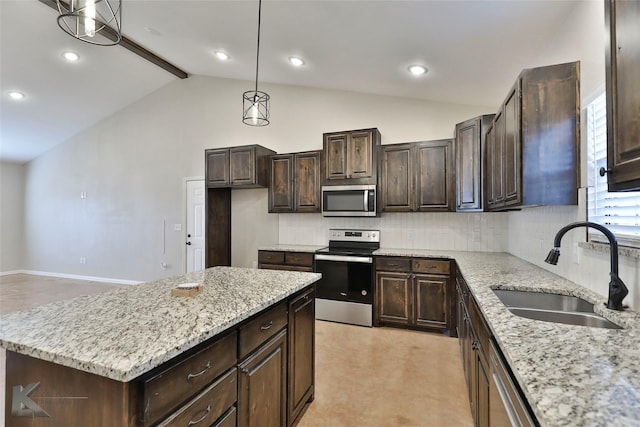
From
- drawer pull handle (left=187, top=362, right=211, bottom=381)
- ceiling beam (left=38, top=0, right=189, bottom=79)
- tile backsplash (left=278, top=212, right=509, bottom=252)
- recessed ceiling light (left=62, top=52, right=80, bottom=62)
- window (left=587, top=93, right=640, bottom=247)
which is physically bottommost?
drawer pull handle (left=187, top=362, right=211, bottom=381)

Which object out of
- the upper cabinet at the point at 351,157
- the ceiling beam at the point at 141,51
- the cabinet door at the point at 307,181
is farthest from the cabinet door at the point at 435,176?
the ceiling beam at the point at 141,51

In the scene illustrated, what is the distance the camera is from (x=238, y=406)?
1.38 m

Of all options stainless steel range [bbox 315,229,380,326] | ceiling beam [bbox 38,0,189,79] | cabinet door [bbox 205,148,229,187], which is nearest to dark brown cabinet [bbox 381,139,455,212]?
stainless steel range [bbox 315,229,380,326]

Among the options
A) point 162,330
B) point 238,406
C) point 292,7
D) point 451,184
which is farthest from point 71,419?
point 451,184

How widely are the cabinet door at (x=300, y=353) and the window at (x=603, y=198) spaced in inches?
68.0

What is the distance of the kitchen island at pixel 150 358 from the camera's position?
37.0 inches

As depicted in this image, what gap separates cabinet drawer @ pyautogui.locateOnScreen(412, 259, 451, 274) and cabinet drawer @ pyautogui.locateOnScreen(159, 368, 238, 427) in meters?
2.61

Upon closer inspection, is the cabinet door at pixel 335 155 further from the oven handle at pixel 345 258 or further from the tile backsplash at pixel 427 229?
the oven handle at pixel 345 258

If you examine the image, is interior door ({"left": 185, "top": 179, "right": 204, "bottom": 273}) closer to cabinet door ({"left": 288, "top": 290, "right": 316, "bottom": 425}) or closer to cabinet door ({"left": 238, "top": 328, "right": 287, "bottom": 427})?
cabinet door ({"left": 288, "top": 290, "right": 316, "bottom": 425})

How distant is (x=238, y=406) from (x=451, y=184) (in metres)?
3.17

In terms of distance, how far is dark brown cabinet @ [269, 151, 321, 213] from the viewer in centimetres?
426

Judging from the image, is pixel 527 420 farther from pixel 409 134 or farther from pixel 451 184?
pixel 409 134

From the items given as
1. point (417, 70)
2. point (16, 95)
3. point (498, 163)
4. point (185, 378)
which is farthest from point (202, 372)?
point (16, 95)

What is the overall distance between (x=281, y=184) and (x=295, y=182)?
0.72 feet
